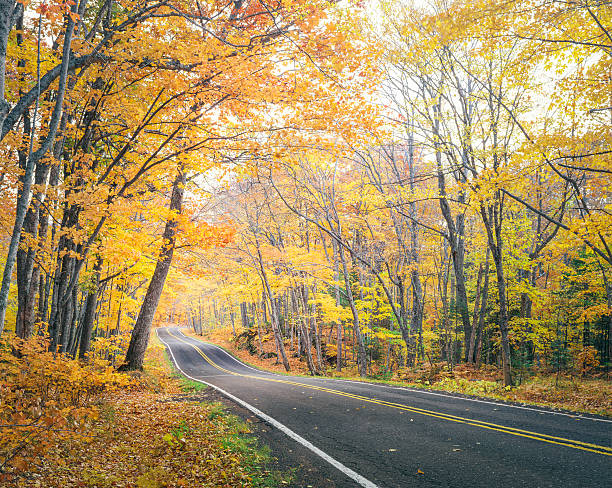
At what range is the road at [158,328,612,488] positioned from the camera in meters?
4.22

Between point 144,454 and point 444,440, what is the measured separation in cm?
467

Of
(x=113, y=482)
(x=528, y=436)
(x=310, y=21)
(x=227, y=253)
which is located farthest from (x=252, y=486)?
(x=227, y=253)

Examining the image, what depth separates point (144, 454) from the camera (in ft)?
17.2

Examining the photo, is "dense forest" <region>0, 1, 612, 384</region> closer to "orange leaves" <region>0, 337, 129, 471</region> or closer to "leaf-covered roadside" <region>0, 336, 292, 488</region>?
"orange leaves" <region>0, 337, 129, 471</region>

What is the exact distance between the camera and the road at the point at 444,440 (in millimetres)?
4220

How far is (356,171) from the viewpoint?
70.4 ft

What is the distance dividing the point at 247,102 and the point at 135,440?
6.57m

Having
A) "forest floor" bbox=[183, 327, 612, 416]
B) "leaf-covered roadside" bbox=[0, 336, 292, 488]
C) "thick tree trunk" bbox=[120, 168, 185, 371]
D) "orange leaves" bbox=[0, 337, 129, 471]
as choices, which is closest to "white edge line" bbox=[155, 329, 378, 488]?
"leaf-covered roadside" bbox=[0, 336, 292, 488]

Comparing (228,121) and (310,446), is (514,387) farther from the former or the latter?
(228,121)

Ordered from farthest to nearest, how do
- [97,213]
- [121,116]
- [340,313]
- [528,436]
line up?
[340,313] → [121,116] → [97,213] → [528,436]

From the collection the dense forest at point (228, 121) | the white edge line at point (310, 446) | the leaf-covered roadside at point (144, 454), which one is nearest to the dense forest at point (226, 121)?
the dense forest at point (228, 121)

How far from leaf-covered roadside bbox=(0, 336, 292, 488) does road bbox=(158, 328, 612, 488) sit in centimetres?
104

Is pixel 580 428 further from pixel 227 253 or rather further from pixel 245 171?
pixel 227 253

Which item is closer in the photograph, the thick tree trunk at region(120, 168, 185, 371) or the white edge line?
the white edge line
